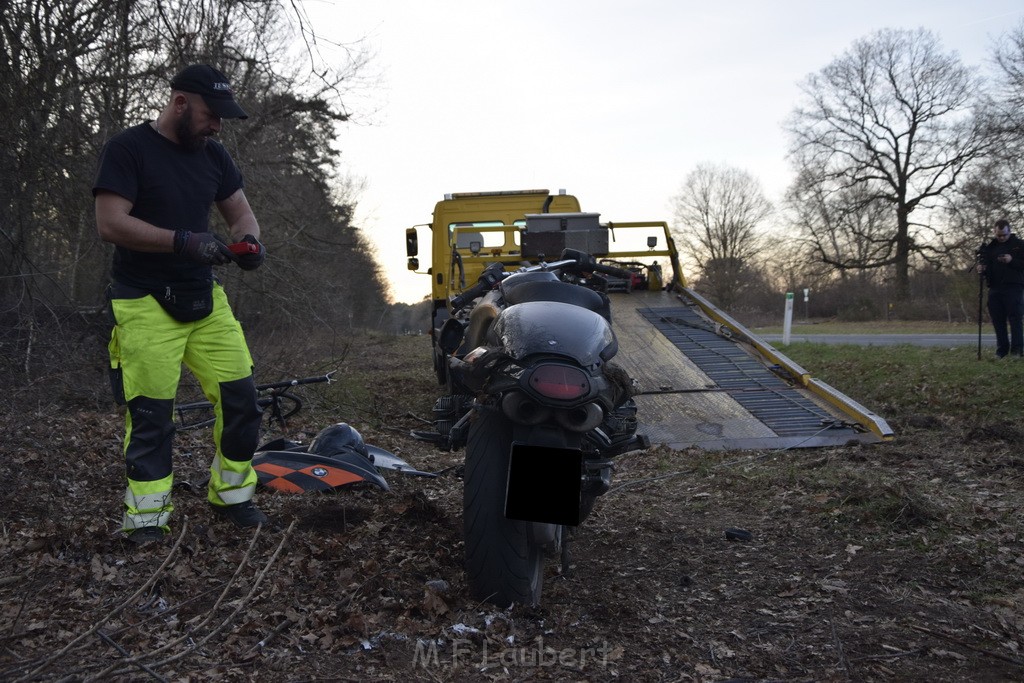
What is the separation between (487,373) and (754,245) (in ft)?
154

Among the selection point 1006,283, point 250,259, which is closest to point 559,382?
point 250,259

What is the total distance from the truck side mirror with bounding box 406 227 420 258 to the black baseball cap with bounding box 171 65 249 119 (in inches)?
310

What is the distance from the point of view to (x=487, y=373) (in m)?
3.50

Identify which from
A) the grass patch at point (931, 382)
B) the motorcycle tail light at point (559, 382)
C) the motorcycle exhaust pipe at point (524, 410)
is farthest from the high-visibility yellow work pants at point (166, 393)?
the grass patch at point (931, 382)

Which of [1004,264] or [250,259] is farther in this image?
[1004,264]

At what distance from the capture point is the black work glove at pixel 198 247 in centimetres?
391

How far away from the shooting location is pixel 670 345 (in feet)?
30.1

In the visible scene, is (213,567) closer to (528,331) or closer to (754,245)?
(528,331)

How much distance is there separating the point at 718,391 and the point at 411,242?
5.29 m

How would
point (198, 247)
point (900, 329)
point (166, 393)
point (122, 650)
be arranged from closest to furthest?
1. point (122, 650)
2. point (198, 247)
3. point (166, 393)
4. point (900, 329)

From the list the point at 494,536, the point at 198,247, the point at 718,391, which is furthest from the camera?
the point at 718,391

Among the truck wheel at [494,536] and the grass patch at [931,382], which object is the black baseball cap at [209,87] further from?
the grass patch at [931,382]

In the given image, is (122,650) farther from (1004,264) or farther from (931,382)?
(1004,264)

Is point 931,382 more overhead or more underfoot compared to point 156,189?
more underfoot
